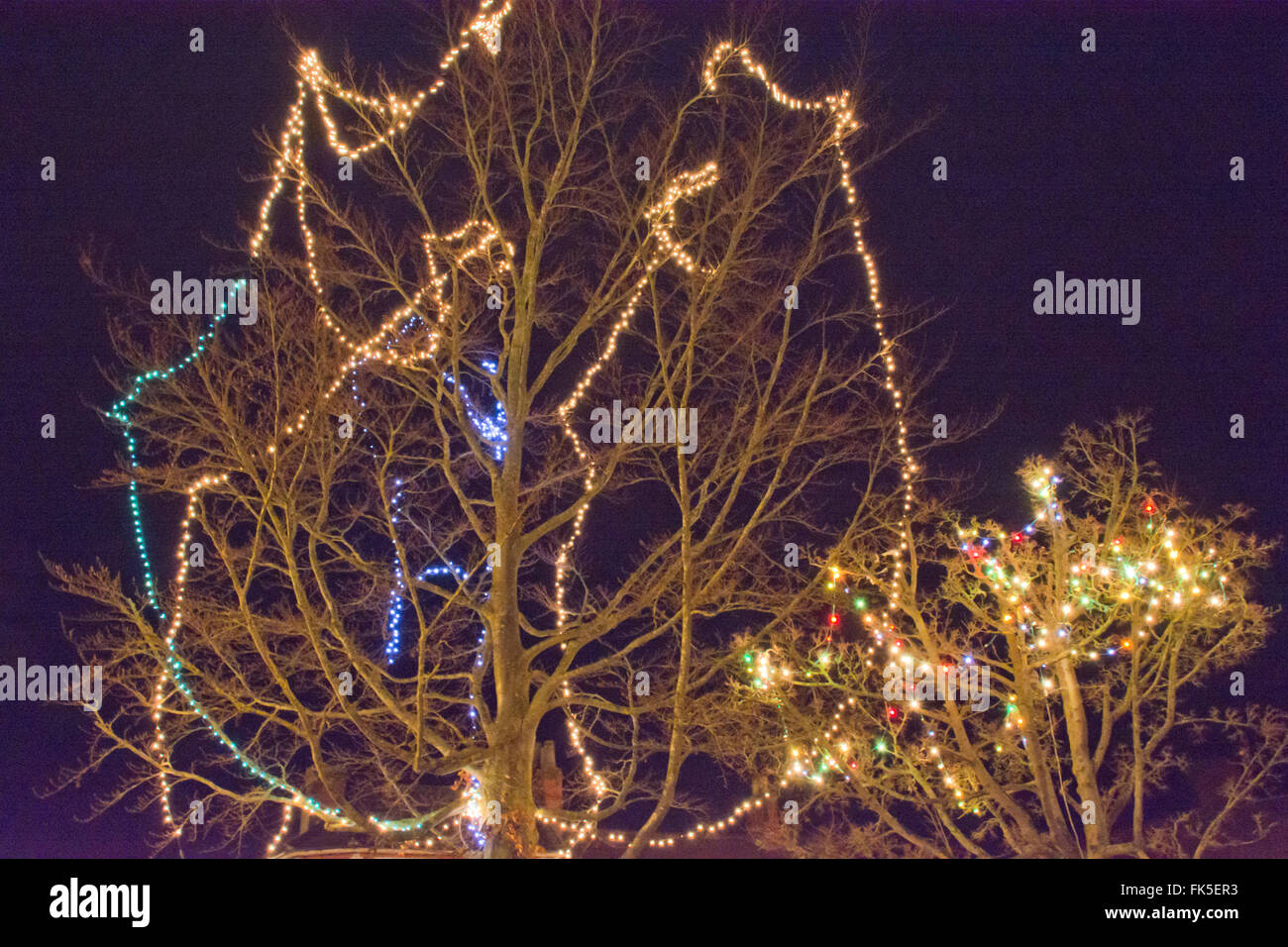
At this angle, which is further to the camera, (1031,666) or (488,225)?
(488,225)

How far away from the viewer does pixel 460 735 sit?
1053 cm

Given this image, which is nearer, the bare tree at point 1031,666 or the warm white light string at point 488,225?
the warm white light string at point 488,225

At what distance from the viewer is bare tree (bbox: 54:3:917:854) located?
9.42 meters

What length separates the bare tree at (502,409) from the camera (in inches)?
371

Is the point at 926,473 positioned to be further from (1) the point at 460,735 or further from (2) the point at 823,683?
(1) the point at 460,735

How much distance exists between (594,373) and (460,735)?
12.1 feet

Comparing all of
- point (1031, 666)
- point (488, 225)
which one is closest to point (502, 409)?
point (488, 225)

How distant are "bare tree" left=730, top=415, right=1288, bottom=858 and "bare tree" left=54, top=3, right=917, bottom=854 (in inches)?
31.5

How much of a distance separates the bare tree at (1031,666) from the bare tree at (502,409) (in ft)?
2.62

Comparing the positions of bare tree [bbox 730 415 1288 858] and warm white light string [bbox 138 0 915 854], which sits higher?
warm white light string [bbox 138 0 915 854]

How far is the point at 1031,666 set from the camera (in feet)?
33.2

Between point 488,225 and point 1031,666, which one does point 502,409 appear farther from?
point 1031,666

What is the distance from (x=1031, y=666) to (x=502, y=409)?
212 inches
